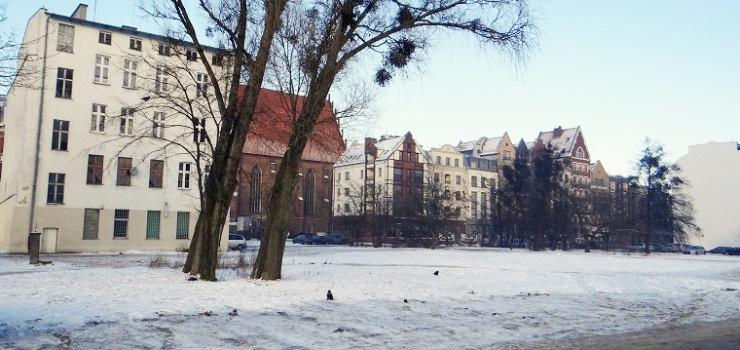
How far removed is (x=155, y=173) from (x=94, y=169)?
4427 mm

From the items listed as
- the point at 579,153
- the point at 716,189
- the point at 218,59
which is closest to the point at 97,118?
the point at 218,59

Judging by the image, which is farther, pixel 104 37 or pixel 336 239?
pixel 336 239

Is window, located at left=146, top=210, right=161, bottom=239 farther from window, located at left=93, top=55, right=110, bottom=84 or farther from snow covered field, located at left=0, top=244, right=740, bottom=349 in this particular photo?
snow covered field, located at left=0, top=244, right=740, bottom=349

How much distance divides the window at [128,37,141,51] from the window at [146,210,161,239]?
12.4 meters

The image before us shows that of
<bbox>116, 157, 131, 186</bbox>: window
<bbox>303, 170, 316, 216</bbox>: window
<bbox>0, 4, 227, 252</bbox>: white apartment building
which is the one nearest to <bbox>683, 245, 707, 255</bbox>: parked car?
<bbox>303, 170, 316, 216</bbox>: window

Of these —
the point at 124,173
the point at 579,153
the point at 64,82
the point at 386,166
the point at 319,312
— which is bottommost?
the point at 319,312

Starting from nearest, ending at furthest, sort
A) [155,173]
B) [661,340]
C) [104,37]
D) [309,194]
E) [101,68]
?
[661,340], [101,68], [104,37], [155,173], [309,194]

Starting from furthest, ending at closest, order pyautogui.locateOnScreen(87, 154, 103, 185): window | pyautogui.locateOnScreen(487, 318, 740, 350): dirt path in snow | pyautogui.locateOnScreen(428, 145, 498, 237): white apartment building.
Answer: pyautogui.locateOnScreen(428, 145, 498, 237): white apartment building < pyautogui.locateOnScreen(87, 154, 103, 185): window < pyautogui.locateOnScreen(487, 318, 740, 350): dirt path in snow

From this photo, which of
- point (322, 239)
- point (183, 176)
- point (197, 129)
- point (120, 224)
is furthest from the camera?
point (322, 239)

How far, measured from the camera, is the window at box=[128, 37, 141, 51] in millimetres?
45344

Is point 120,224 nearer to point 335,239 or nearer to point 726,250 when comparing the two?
point 335,239

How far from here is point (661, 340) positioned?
35.1 ft

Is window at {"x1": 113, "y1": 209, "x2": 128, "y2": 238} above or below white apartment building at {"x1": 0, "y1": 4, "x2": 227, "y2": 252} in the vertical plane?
below

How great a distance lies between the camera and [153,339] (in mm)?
8922
